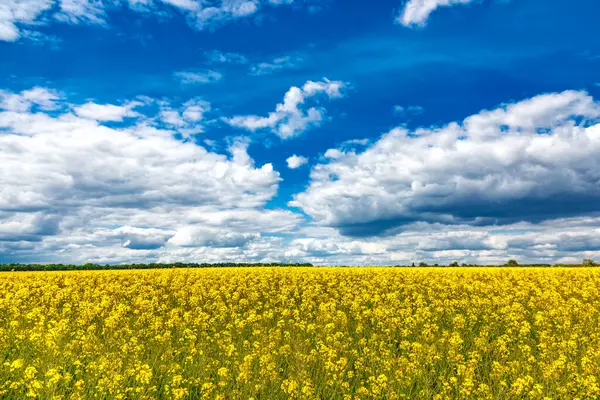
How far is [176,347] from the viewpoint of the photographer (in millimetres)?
14336

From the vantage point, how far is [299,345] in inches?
525

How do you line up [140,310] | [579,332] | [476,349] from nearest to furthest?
[476,349] → [579,332] → [140,310]

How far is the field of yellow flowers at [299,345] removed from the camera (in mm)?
10391

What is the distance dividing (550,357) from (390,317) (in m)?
5.46

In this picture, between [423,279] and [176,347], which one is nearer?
[176,347]

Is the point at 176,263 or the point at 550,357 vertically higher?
the point at 176,263

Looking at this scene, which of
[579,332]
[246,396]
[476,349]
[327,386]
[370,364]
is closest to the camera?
[246,396]

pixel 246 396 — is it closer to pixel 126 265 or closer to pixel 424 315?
pixel 424 315

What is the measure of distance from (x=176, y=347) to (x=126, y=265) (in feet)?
139

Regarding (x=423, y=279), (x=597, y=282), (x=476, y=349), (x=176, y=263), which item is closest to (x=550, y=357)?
(x=476, y=349)

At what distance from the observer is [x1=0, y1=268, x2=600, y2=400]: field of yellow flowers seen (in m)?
10.4

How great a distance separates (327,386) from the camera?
11500 mm

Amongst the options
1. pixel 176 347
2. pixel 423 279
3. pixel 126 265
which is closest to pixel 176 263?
pixel 126 265

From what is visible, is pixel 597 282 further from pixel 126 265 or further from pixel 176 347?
pixel 126 265
